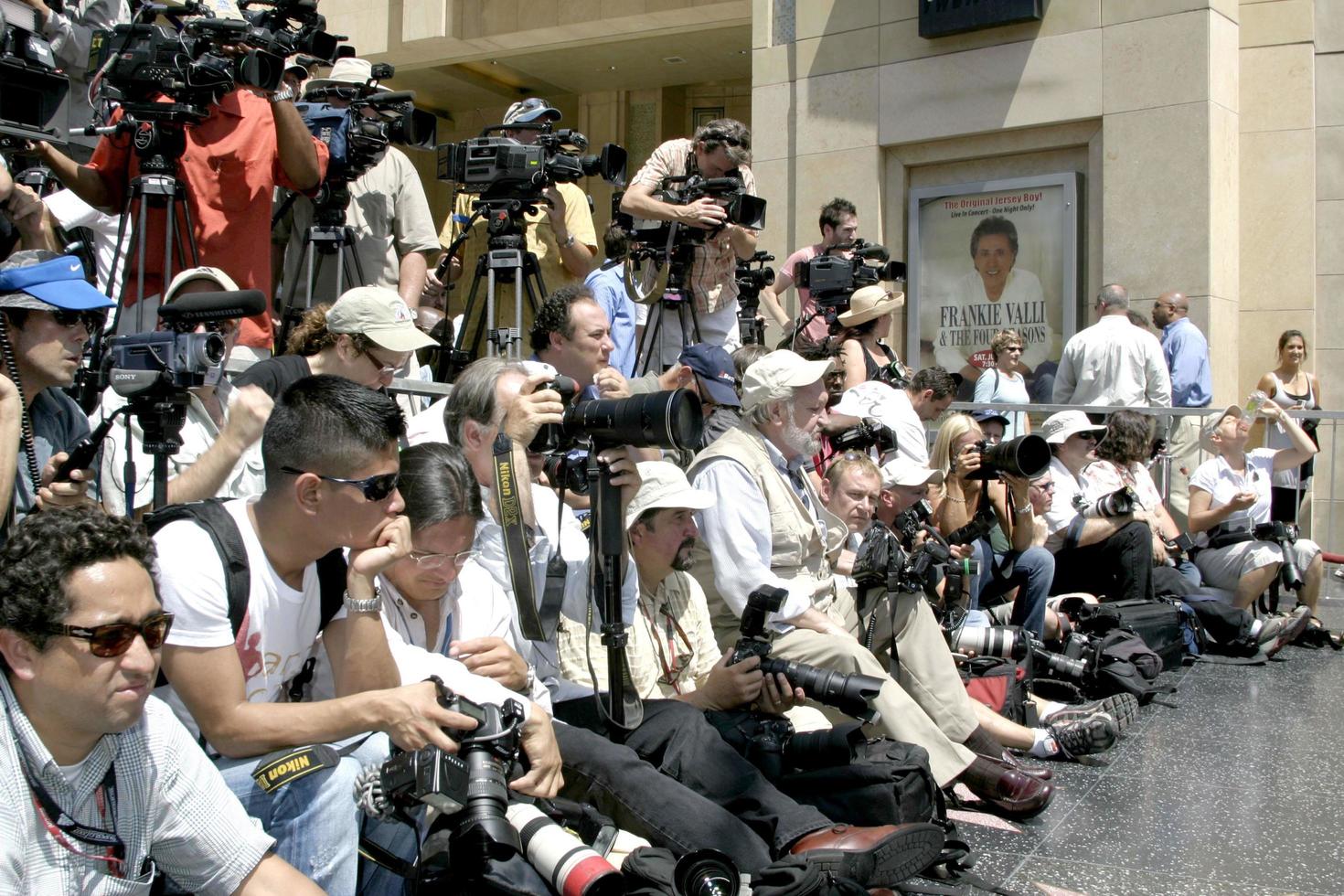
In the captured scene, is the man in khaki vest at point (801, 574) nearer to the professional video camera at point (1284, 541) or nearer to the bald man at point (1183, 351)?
the professional video camera at point (1284, 541)

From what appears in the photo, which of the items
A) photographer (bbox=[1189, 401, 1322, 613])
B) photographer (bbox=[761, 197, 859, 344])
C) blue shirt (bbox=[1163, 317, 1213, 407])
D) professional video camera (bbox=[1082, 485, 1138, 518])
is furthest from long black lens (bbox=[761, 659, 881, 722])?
blue shirt (bbox=[1163, 317, 1213, 407])

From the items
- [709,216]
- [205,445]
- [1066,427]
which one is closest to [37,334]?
[205,445]

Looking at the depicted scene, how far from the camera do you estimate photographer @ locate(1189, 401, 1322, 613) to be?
795 centimetres

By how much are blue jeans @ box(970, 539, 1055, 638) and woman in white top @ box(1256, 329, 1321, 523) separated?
10.1 feet

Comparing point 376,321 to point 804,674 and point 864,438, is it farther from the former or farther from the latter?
point 864,438

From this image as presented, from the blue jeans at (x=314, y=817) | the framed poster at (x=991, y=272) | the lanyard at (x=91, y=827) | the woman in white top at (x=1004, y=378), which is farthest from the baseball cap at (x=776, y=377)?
the framed poster at (x=991, y=272)

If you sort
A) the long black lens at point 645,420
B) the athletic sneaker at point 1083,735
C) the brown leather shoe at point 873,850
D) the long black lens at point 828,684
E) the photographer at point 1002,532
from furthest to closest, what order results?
the photographer at point 1002,532
the athletic sneaker at point 1083,735
the long black lens at point 828,684
the brown leather shoe at point 873,850
the long black lens at point 645,420

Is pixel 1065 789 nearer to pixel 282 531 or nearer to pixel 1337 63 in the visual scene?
pixel 282 531

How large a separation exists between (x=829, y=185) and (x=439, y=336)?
643 cm

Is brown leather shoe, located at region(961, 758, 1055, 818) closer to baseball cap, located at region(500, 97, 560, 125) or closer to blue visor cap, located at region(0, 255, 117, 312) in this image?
blue visor cap, located at region(0, 255, 117, 312)

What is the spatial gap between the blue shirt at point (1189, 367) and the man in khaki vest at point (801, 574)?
5670 mm

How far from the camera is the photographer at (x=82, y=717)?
2092 mm

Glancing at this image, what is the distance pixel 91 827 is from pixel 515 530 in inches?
53.4

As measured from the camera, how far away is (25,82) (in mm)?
4387
